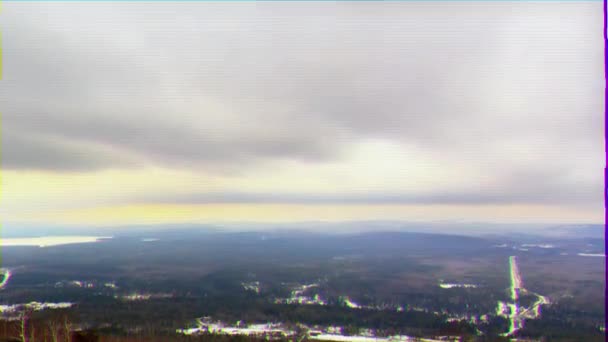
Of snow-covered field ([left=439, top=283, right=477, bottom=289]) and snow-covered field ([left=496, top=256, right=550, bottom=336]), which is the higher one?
snow-covered field ([left=496, top=256, right=550, bottom=336])

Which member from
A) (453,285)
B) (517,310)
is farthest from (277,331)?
(453,285)

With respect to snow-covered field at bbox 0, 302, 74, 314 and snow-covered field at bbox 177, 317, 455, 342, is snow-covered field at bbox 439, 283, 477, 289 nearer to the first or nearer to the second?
snow-covered field at bbox 177, 317, 455, 342

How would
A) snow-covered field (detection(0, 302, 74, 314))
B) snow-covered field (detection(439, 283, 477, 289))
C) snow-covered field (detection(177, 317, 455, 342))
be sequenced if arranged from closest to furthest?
1. snow-covered field (detection(177, 317, 455, 342))
2. snow-covered field (detection(0, 302, 74, 314))
3. snow-covered field (detection(439, 283, 477, 289))

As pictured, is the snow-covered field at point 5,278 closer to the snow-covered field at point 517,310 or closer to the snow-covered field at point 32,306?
the snow-covered field at point 32,306

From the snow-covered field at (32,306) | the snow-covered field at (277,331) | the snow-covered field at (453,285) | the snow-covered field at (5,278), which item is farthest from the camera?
the snow-covered field at (453,285)

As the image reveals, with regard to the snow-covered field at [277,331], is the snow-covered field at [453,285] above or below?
below

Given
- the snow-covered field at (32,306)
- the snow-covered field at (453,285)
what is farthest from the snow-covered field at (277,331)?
the snow-covered field at (453,285)

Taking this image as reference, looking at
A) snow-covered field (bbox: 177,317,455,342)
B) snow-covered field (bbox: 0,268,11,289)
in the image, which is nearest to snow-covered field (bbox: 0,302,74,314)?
snow-covered field (bbox: 0,268,11,289)

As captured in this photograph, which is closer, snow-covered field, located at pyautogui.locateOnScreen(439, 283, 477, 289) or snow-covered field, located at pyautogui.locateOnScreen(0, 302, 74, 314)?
snow-covered field, located at pyautogui.locateOnScreen(0, 302, 74, 314)

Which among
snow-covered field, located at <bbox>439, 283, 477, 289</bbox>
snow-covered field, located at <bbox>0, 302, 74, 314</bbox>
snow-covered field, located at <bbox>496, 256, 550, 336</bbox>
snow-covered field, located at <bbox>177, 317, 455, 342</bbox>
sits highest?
snow-covered field, located at <bbox>0, 302, 74, 314</bbox>

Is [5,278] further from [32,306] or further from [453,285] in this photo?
[453,285]

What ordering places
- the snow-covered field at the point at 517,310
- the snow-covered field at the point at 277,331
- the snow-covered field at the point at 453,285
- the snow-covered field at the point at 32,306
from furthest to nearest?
the snow-covered field at the point at 453,285
the snow-covered field at the point at 32,306
the snow-covered field at the point at 517,310
the snow-covered field at the point at 277,331
